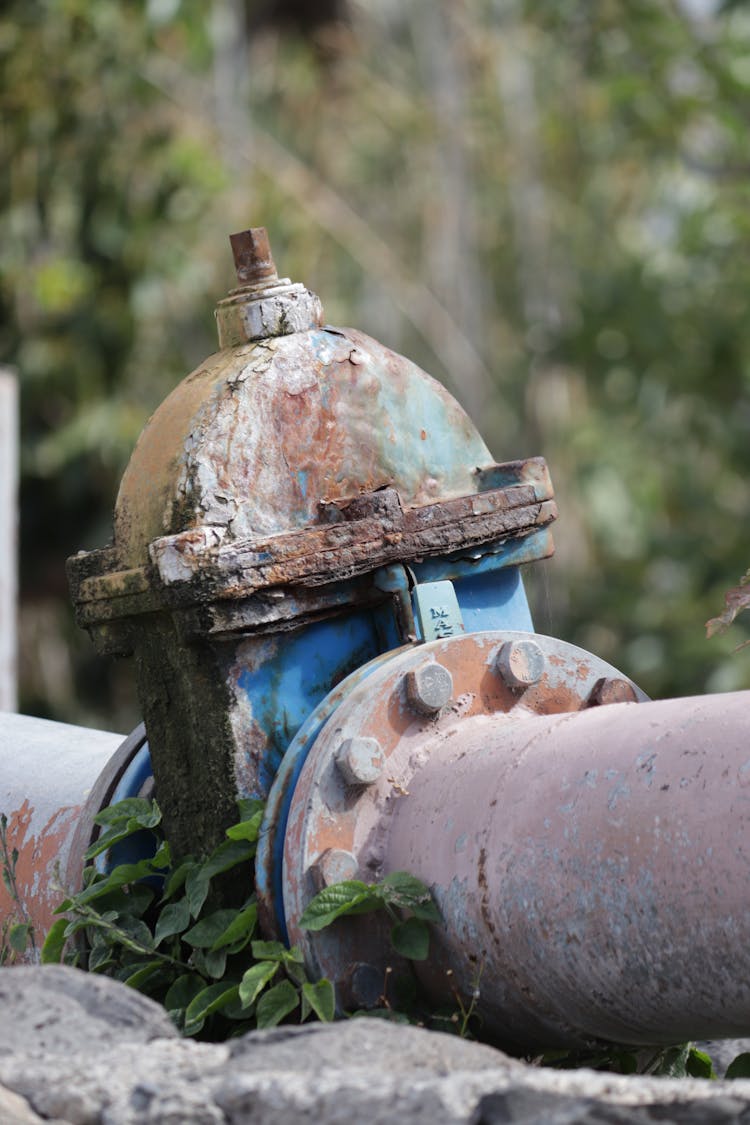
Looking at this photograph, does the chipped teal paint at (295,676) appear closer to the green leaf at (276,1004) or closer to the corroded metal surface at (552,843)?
the corroded metal surface at (552,843)

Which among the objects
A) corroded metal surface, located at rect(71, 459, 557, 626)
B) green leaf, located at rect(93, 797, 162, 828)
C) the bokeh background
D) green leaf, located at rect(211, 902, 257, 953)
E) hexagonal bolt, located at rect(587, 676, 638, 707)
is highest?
the bokeh background

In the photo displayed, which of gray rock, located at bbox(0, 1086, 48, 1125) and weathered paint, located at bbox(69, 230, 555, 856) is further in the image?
weathered paint, located at bbox(69, 230, 555, 856)

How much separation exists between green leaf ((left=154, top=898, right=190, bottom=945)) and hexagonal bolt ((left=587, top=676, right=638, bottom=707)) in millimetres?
488

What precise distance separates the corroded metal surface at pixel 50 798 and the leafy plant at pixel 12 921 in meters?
0.01

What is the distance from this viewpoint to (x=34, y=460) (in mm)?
7887

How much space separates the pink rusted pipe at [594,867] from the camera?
138 cm

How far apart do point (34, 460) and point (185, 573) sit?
20.6 feet

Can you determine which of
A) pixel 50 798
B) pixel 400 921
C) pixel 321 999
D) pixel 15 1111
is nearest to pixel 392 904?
pixel 400 921

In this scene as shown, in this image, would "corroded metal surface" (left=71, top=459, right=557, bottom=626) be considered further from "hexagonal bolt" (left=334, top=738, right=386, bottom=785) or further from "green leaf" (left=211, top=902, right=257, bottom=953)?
"green leaf" (left=211, top=902, right=257, bottom=953)

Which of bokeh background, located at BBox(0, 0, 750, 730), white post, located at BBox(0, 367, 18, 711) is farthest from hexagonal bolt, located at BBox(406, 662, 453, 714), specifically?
bokeh background, located at BBox(0, 0, 750, 730)

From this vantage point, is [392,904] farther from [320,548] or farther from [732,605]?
[732,605]

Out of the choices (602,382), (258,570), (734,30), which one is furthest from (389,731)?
(602,382)

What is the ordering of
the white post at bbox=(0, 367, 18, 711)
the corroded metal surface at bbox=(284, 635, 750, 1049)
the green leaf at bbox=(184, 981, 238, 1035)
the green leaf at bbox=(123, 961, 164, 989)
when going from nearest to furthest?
the corroded metal surface at bbox=(284, 635, 750, 1049) < the green leaf at bbox=(184, 981, 238, 1035) < the green leaf at bbox=(123, 961, 164, 989) < the white post at bbox=(0, 367, 18, 711)

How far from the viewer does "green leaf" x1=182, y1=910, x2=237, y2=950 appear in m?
1.79
